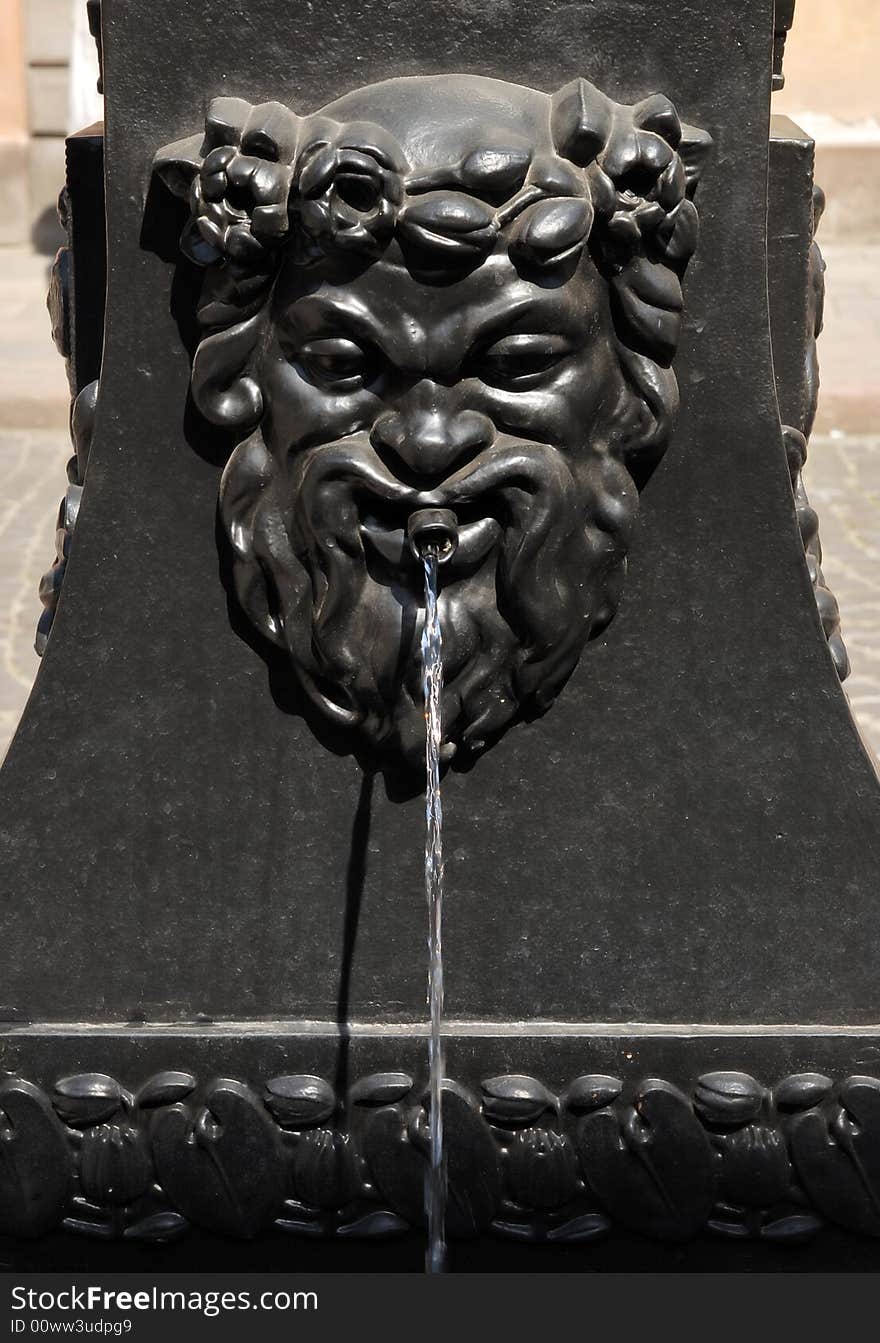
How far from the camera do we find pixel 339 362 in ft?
6.63

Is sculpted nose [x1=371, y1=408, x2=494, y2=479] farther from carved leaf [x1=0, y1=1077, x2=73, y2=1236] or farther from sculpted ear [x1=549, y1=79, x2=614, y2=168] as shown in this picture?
carved leaf [x1=0, y1=1077, x2=73, y2=1236]

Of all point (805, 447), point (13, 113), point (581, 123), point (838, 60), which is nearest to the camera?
point (581, 123)

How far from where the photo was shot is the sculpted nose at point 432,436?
201cm

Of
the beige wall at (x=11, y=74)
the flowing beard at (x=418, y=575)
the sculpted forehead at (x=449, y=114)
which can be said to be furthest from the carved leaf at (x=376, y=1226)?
the beige wall at (x=11, y=74)

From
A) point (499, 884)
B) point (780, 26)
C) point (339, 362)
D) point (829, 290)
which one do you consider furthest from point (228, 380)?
point (829, 290)

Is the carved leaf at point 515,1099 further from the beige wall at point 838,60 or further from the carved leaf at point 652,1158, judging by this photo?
the beige wall at point 838,60

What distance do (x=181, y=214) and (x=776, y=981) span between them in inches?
47.2

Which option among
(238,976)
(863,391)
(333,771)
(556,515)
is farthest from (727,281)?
(863,391)

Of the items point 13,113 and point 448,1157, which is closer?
point 448,1157

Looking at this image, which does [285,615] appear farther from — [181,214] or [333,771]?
[181,214]

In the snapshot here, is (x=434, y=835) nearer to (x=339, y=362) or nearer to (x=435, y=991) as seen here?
(x=435, y=991)

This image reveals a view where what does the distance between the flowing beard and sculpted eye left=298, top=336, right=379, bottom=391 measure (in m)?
0.07

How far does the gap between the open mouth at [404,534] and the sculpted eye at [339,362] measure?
138mm

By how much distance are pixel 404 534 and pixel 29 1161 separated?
0.95 metres
